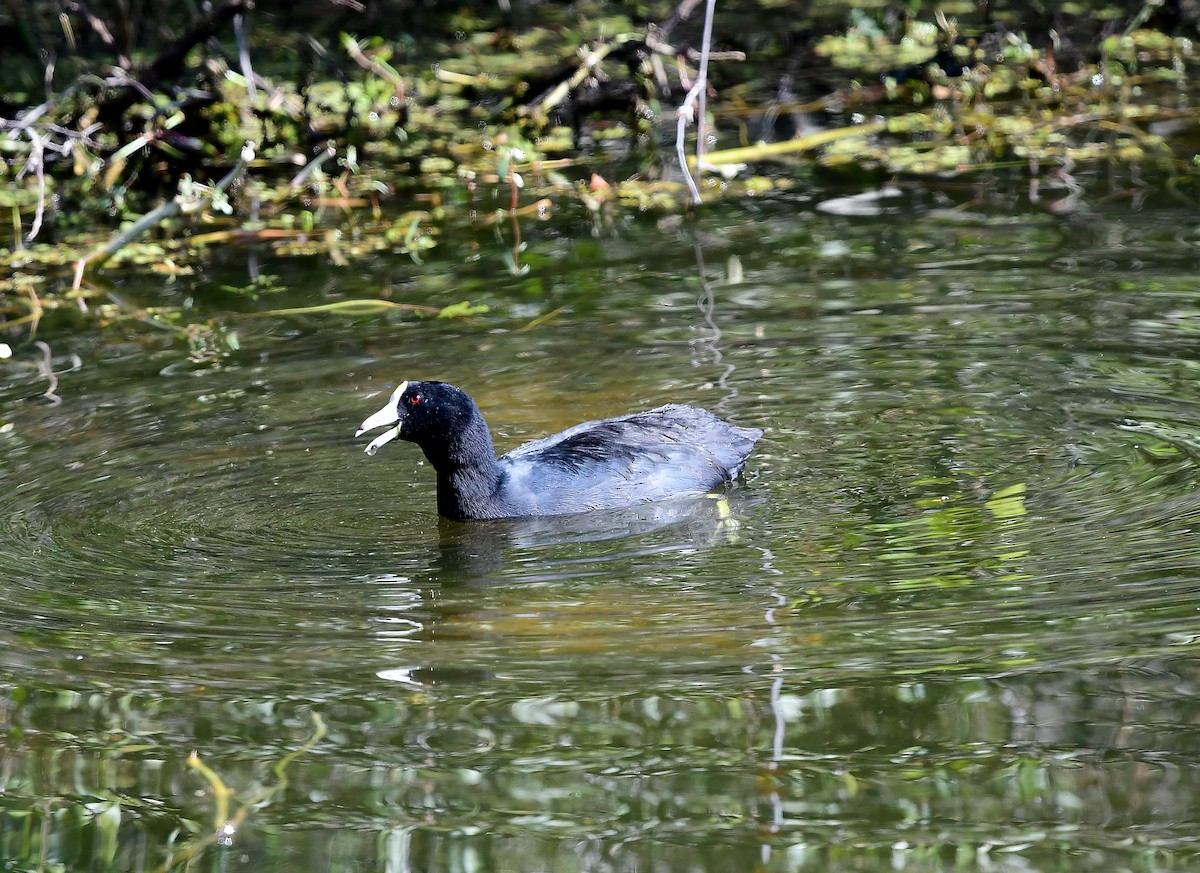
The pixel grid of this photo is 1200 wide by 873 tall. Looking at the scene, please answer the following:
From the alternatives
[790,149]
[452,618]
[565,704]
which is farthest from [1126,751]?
[790,149]

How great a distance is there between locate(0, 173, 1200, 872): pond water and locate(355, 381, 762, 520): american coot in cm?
9

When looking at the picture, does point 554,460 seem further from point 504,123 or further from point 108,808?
point 504,123

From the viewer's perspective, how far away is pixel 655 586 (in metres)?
4.43

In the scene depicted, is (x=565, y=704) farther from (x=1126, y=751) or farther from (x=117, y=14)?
(x=117, y=14)

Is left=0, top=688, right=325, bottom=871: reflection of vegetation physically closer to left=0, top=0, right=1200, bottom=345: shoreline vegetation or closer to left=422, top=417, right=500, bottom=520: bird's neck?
left=422, top=417, right=500, bottom=520: bird's neck

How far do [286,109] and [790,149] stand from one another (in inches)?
112

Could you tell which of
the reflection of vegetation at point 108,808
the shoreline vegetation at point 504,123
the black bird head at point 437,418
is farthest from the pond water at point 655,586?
the shoreline vegetation at point 504,123

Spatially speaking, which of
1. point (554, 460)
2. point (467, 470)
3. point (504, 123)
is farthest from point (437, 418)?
point (504, 123)

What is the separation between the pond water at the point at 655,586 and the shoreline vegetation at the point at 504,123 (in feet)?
2.81

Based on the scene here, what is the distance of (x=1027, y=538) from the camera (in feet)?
14.9

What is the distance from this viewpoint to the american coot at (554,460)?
515 cm

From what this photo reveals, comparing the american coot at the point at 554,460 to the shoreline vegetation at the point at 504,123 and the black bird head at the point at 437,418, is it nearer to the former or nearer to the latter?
the black bird head at the point at 437,418

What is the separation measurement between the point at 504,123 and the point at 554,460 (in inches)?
209

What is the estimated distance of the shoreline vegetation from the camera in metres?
8.34
